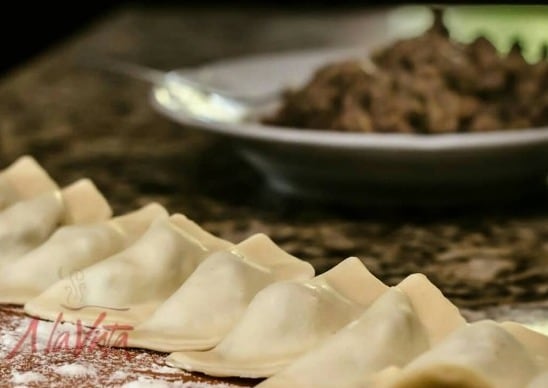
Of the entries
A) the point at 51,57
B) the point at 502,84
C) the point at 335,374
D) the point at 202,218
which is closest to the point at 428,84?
the point at 502,84

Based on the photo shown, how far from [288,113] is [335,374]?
0.85 m

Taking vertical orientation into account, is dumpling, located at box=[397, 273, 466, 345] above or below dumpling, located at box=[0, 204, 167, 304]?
below

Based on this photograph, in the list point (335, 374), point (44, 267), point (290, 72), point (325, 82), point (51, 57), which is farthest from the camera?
point (51, 57)

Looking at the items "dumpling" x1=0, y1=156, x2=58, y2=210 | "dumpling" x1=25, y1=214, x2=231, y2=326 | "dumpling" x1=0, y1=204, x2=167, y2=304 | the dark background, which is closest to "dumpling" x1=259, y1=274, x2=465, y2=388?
"dumpling" x1=25, y1=214, x2=231, y2=326

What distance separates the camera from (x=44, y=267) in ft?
4.07

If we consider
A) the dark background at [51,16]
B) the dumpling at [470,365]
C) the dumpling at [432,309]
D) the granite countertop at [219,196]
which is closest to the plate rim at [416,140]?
the granite countertop at [219,196]

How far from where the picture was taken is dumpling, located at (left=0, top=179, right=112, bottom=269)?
1305mm

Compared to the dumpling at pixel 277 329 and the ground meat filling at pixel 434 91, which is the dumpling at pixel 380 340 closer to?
the dumpling at pixel 277 329

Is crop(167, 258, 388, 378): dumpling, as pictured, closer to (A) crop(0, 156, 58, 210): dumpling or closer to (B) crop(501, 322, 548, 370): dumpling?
(B) crop(501, 322, 548, 370): dumpling

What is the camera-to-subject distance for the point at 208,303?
43.6 inches

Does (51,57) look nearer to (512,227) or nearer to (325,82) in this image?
(325,82)

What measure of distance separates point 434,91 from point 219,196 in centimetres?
37

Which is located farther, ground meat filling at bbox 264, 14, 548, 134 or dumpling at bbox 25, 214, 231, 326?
ground meat filling at bbox 264, 14, 548, 134

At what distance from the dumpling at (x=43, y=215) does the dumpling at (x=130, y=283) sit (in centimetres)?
14
